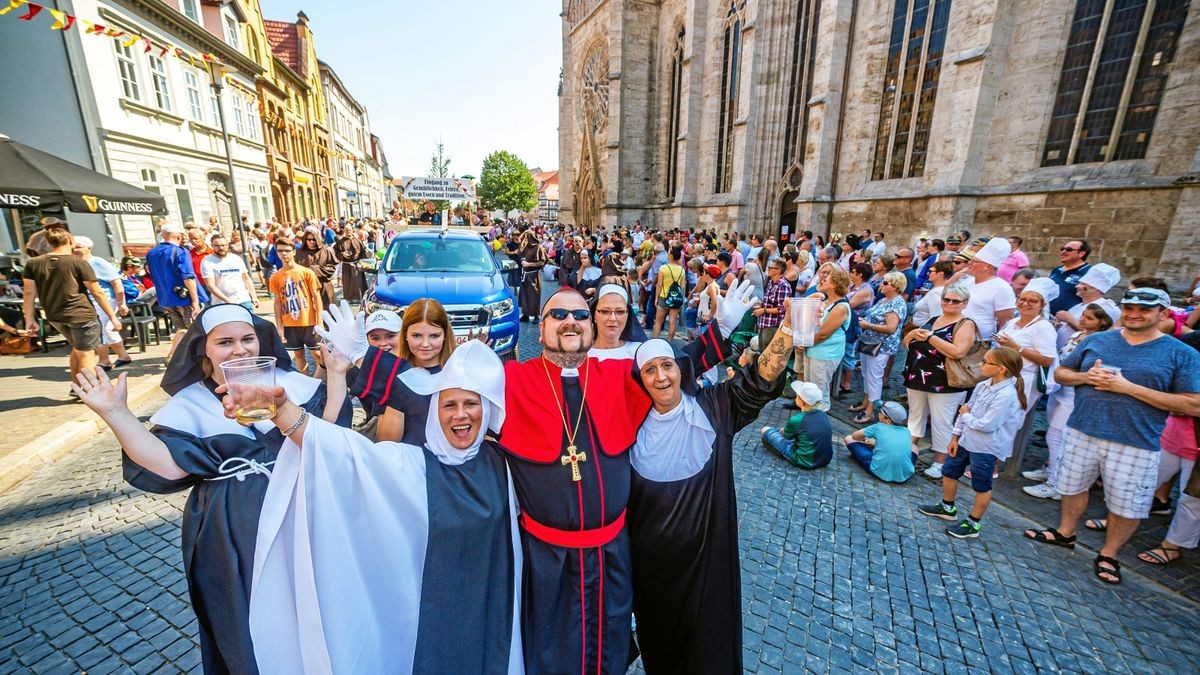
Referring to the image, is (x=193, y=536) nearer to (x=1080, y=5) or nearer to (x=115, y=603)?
(x=115, y=603)

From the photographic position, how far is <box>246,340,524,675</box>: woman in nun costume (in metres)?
1.79

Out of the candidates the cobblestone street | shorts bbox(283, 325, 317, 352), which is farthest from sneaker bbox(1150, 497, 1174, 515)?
shorts bbox(283, 325, 317, 352)

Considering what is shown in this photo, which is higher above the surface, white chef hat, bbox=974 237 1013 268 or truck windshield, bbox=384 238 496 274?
white chef hat, bbox=974 237 1013 268

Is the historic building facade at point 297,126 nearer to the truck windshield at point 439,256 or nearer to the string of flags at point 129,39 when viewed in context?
the string of flags at point 129,39

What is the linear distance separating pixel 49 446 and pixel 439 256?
4.95 m

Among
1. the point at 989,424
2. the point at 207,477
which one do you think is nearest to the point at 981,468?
the point at 989,424

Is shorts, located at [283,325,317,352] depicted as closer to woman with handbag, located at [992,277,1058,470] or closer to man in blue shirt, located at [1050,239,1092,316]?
woman with handbag, located at [992,277,1058,470]

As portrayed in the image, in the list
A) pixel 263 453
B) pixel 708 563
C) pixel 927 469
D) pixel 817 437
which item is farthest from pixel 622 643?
pixel 927 469

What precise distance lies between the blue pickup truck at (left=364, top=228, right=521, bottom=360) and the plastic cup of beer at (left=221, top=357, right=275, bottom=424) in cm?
472

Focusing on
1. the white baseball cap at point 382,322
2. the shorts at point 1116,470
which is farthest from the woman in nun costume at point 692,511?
the shorts at point 1116,470

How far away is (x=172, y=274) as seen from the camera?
7293 millimetres

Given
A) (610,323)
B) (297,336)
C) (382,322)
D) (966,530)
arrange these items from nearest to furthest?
(610,323)
(382,322)
(966,530)
(297,336)

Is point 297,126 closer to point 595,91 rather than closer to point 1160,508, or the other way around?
point 595,91

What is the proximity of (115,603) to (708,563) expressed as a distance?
3845 millimetres
